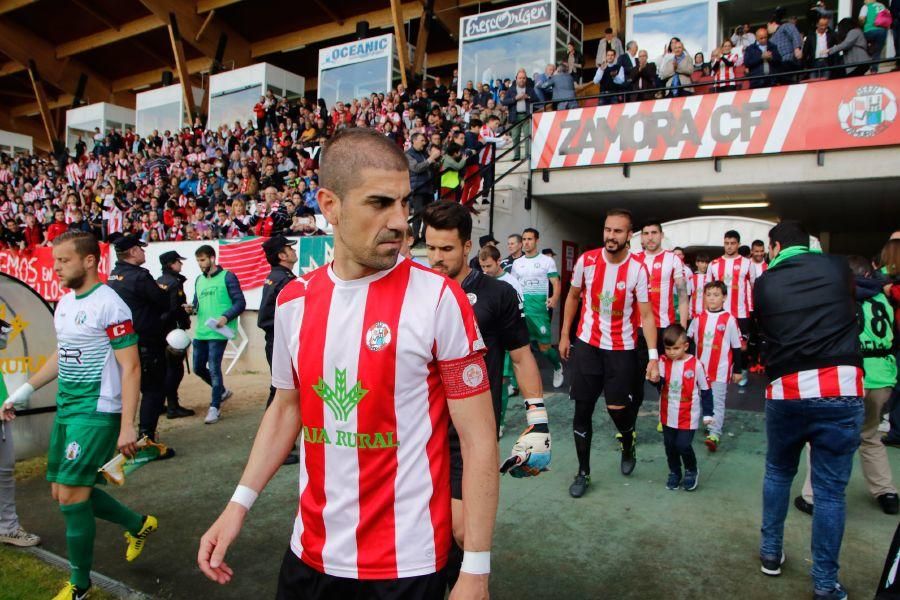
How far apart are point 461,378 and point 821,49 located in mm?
12599

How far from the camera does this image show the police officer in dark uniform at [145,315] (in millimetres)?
6082

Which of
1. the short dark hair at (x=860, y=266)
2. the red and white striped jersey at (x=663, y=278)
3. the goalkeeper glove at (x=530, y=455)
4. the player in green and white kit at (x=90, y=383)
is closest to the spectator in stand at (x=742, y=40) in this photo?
the red and white striped jersey at (x=663, y=278)

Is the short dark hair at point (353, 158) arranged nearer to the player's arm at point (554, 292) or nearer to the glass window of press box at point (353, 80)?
the player's arm at point (554, 292)

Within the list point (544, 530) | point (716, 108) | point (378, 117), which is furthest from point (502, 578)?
point (378, 117)

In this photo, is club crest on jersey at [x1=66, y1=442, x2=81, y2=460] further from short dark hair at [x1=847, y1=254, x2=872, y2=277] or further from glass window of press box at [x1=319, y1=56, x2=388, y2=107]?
glass window of press box at [x1=319, y1=56, x2=388, y2=107]

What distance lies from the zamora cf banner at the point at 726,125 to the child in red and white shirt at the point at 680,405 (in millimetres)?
7699

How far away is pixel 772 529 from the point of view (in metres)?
3.46

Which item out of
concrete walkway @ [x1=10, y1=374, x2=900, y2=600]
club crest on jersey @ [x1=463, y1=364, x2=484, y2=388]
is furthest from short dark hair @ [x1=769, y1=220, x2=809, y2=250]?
club crest on jersey @ [x1=463, y1=364, x2=484, y2=388]

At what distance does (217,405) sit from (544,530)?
4.98m

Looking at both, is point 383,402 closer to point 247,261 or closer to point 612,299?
point 612,299

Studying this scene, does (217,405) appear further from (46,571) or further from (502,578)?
(502,578)

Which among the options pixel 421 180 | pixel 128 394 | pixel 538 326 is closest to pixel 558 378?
pixel 538 326

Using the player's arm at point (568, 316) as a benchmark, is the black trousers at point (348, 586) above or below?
below

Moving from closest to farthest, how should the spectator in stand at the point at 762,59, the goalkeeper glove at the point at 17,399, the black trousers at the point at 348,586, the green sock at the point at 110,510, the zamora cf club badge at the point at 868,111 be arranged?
the black trousers at the point at 348,586
the green sock at the point at 110,510
the goalkeeper glove at the point at 17,399
the zamora cf club badge at the point at 868,111
the spectator in stand at the point at 762,59
